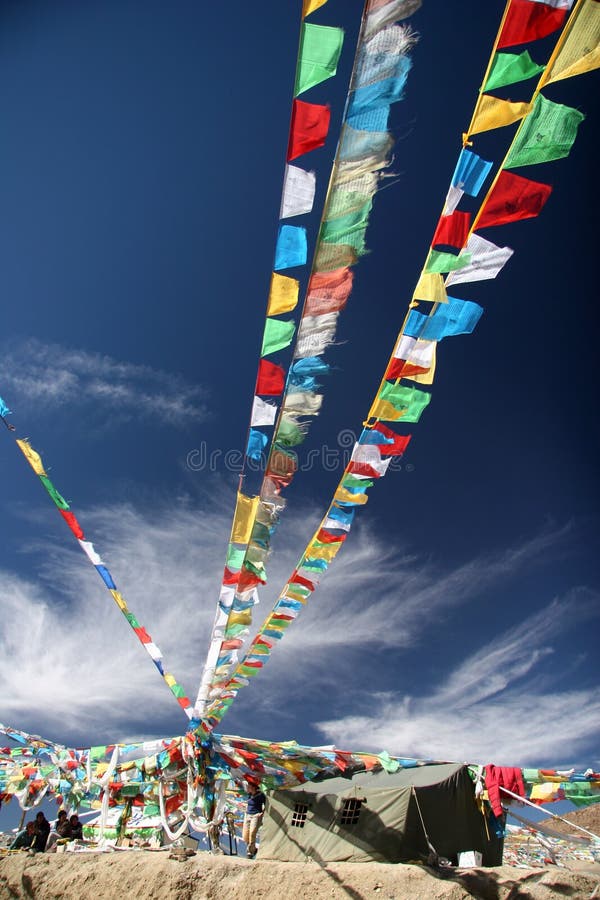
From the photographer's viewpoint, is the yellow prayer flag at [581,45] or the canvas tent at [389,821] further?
the canvas tent at [389,821]

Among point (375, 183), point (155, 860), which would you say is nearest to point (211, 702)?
→ point (155, 860)

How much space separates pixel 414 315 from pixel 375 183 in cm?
137

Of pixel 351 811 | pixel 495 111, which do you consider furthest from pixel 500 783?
pixel 495 111

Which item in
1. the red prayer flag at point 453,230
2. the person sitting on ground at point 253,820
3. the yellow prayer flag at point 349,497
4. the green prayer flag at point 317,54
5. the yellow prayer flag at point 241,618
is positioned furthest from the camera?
the person sitting on ground at point 253,820

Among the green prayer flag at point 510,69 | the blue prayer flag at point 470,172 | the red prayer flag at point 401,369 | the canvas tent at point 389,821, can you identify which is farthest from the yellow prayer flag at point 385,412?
the canvas tent at point 389,821

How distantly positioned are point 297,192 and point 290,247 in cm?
45

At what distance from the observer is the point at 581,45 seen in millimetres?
3029

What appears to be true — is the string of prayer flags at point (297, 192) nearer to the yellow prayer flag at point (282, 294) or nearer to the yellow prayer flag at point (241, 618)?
the yellow prayer flag at point (282, 294)

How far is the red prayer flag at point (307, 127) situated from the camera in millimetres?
3354

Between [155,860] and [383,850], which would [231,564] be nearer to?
[155,860]

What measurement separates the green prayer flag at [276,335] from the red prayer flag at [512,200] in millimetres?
1908

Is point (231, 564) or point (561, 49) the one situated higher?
point (561, 49)

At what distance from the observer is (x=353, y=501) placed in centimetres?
639

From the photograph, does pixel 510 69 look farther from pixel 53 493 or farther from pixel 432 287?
pixel 53 493
